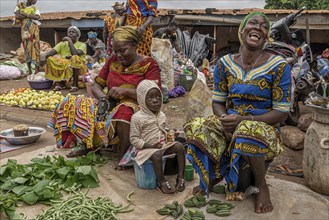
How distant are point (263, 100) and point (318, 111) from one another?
0.80m

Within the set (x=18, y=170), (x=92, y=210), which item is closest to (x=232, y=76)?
(x=92, y=210)

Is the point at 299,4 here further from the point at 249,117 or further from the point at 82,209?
the point at 82,209

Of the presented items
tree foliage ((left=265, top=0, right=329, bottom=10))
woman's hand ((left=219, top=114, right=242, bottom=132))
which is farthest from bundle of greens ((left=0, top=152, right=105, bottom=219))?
tree foliage ((left=265, top=0, right=329, bottom=10))

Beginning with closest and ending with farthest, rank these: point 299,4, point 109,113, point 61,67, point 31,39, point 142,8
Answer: point 109,113
point 142,8
point 61,67
point 31,39
point 299,4

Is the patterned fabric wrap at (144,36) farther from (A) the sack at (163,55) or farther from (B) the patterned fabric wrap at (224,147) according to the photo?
(B) the patterned fabric wrap at (224,147)

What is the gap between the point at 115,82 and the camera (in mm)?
4062

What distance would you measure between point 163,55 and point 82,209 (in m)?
5.00

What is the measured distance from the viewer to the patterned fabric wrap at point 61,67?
832 cm

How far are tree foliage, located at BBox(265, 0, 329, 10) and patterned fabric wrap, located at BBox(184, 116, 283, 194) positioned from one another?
1480 centimetres

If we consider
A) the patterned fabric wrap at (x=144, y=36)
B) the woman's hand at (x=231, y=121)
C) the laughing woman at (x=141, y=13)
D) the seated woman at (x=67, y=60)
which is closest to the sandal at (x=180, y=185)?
the woman's hand at (x=231, y=121)

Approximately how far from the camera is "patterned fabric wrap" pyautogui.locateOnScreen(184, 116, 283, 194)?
2.69 m

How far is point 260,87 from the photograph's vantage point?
9.41 feet

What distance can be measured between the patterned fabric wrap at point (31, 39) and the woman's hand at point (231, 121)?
812 centimetres

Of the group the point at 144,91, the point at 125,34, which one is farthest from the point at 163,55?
the point at 144,91
